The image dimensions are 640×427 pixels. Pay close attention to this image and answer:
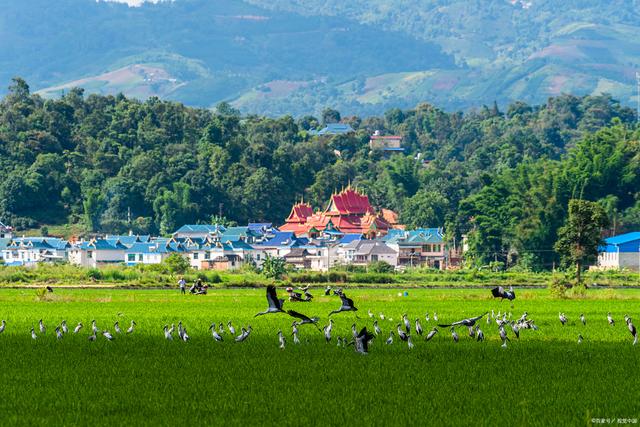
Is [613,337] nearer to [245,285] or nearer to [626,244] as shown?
[245,285]

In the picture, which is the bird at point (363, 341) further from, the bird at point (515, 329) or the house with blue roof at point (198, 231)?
the house with blue roof at point (198, 231)

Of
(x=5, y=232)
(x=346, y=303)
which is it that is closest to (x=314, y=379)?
(x=346, y=303)

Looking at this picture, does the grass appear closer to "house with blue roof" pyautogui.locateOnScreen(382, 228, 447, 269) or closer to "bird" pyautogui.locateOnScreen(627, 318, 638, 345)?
"bird" pyautogui.locateOnScreen(627, 318, 638, 345)

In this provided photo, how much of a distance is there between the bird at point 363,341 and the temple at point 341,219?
377ft

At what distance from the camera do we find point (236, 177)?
6314 inches

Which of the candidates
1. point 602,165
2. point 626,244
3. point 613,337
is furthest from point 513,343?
point 602,165

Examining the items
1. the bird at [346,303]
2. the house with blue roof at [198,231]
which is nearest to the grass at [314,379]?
the bird at [346,303]

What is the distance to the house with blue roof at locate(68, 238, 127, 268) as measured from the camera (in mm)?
127438

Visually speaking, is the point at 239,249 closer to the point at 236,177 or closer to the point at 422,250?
A: the point at 422,250

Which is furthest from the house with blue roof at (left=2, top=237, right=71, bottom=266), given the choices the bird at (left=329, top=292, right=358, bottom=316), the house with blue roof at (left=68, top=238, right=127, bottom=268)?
the bird at (left=329, top=292, right=358, bottom=316)

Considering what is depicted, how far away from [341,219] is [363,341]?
122 metres

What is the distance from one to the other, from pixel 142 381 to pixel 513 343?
33.7 ft

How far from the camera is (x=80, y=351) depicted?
30.3 metres

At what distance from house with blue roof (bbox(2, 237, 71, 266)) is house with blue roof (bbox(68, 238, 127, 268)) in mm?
1176
